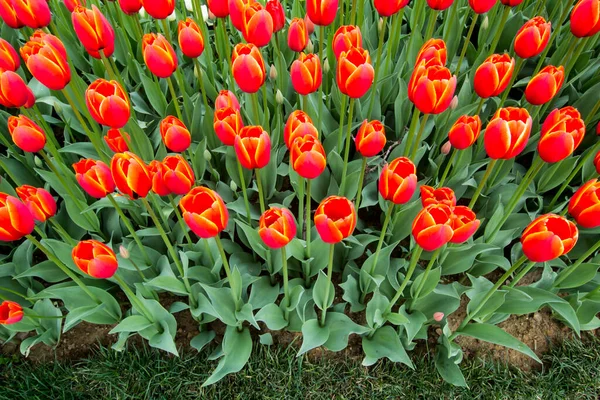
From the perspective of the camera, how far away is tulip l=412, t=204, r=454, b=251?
1.36 meters

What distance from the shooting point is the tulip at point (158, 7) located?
5.61 ft

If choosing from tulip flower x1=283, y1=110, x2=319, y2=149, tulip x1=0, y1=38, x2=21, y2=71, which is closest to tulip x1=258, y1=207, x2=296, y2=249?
tulip flower x1=283, y1=110, x2=319, y2=149

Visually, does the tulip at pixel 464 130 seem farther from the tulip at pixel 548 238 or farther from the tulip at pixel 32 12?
the tulip at pixel 32 12

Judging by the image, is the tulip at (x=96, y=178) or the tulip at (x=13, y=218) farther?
the tulip at (x=96, y=178)

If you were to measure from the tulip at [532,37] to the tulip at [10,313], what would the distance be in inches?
80.4

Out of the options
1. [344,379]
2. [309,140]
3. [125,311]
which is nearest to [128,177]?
[309,140]

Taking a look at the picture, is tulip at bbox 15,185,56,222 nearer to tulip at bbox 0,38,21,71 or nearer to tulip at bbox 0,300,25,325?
tulip at bbox 0,300,25,325

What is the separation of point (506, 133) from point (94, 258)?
130cm

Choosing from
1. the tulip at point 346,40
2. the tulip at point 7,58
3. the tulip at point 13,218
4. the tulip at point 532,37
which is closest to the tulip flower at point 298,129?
the tulip at point 346,40

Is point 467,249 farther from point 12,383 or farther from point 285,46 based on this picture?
point 12,383

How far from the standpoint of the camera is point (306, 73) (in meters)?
1.61

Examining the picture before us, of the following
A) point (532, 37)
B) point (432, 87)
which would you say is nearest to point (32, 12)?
point (432, 87)

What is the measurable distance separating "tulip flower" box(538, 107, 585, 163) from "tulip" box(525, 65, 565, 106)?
0.43ft

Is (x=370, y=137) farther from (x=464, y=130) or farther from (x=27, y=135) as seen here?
(x=27, y=135)
